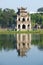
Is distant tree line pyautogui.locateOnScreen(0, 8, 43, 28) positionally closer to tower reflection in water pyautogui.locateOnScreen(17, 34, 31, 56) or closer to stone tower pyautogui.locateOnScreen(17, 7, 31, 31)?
stone tower pyautogui.locateOnScreen(17, 7, 31, 31)

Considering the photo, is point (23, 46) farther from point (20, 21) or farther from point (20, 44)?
point (20, 21)

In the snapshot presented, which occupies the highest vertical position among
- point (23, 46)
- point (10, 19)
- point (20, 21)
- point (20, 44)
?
point (23, 46)

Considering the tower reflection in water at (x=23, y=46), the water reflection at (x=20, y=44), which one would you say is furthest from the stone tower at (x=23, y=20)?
the tower reflection in water at (x=23, y=46)

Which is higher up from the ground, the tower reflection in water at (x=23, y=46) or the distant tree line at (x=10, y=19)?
the tower reflection in water at (x=23, y=46)

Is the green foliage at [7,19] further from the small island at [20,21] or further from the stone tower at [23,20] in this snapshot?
the stone tower at [23,20]

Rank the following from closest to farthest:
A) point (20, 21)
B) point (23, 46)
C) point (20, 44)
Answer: point (23, 46), point (20, 44), point (20, 21)

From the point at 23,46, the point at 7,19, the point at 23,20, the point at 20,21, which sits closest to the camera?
the point at 23,46

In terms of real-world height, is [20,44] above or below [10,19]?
above

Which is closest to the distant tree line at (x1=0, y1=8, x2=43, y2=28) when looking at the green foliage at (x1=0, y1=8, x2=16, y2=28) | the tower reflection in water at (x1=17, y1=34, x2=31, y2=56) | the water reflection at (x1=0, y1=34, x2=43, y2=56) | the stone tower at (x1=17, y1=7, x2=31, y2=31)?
the green foliage at (x1=0, y1=8, x2=16, y2=28)

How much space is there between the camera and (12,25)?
71312 millimetres

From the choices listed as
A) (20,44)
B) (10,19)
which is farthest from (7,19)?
(20,44)

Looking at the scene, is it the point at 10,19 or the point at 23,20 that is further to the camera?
the point at 10,19

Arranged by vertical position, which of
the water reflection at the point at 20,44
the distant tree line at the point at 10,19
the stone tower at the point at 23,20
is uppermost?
the water reflection at the point at 20,44

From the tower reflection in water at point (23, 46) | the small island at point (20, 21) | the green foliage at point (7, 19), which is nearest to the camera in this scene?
the tower reflection in water at point (23, 46)
